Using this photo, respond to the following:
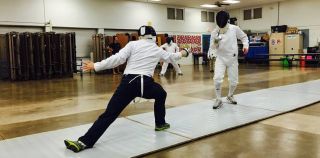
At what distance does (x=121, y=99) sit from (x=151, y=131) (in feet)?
2.50

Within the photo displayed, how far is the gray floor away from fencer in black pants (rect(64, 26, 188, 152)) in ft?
0.56

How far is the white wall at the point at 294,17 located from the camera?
16.5 meters

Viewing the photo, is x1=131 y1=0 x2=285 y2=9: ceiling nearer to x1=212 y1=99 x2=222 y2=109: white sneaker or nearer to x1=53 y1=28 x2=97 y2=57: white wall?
x1=53 y1=28 x2=97 y2=57: white wall

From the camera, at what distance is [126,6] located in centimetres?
1573

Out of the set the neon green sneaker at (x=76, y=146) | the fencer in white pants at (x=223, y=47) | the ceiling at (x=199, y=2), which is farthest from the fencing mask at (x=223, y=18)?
the ceiling at (x=199, y=2)

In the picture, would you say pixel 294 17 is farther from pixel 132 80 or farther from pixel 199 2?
pixel 132 80

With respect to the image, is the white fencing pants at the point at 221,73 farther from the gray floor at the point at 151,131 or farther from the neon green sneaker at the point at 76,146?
the neon green sneaker at the point at 76,146

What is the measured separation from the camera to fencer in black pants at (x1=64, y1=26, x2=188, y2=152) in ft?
9.80

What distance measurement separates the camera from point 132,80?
3.16 metres

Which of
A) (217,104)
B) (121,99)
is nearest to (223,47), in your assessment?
(217,104)

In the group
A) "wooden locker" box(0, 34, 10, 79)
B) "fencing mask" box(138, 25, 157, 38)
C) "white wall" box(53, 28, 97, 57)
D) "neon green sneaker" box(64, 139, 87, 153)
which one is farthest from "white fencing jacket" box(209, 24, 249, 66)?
"white wall" box(53, 28, 97, 57)

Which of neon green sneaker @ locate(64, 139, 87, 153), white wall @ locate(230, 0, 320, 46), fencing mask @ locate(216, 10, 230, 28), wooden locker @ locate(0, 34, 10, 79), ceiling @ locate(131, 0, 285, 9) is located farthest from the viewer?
ceiling @ locate(131, 0, 285, 9)

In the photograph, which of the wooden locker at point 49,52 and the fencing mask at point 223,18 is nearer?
the fencing mask at point 223,18

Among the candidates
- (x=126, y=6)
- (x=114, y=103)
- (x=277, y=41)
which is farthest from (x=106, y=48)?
(x=114, y=103)
